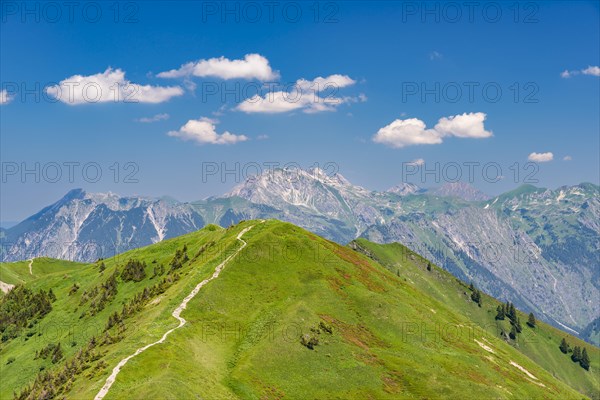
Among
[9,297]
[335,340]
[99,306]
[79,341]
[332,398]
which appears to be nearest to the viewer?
[332,398]

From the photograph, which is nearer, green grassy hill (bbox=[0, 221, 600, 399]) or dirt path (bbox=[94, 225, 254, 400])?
dirt path (bbox=[94, 225, 254, 400])

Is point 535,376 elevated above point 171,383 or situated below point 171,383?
below

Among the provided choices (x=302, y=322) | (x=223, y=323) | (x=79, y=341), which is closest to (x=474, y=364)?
(x=302, y=322)

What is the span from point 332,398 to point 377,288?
60.0 m

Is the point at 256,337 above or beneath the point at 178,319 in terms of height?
beneath

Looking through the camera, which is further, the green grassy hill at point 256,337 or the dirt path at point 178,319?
the green grassy hill at point 256,337

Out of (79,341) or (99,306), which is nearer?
(79,341)

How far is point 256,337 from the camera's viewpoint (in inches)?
4168

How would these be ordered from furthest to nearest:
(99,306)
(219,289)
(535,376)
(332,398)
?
1. (535,376)
2. (99,306)
3. (219,289)
4. (332,398)

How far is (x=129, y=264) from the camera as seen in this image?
6673 inches

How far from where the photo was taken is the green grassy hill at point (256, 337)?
87.7 m

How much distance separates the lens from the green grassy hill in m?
87.7

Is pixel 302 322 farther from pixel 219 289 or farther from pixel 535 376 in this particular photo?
pixel 535 376

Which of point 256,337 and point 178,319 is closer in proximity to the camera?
point 178,319
